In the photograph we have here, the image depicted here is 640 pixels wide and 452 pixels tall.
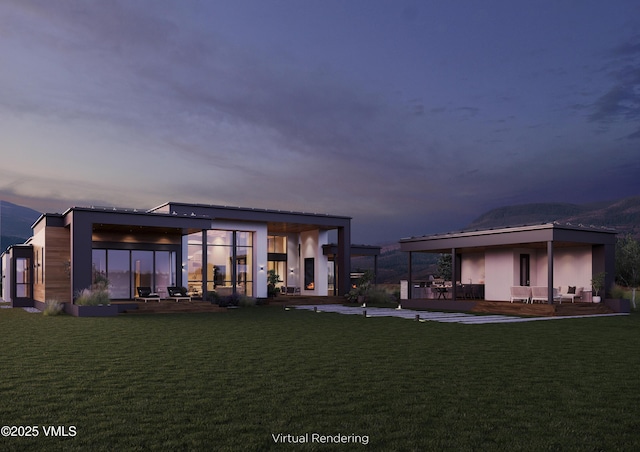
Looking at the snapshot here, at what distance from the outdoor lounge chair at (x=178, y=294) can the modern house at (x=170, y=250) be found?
0.73 metres

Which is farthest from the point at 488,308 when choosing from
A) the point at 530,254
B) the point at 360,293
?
the point at 360,293

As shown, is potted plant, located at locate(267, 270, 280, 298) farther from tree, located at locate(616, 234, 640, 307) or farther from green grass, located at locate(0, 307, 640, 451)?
tree, located at locate(616, 234, 640, 307)

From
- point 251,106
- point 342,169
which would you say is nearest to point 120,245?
point 251,106

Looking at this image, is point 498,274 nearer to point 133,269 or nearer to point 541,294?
point 541,294

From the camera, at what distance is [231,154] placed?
100ft

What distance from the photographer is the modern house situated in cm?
2050

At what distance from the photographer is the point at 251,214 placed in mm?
25469

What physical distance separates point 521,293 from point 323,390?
57.2ft

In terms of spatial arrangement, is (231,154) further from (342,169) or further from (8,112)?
(8,112)

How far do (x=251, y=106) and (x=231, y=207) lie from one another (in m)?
5.18

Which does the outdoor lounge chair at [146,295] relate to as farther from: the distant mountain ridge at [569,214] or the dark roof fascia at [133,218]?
the distant mountain ridge at [569,214]

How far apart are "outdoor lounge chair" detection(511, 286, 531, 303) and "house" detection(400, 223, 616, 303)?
0.88 metres

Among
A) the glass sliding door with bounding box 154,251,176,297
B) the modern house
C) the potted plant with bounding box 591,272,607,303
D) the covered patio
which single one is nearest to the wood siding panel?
the modern house

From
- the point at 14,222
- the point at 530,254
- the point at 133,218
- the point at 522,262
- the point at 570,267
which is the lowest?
the point at 570,267
